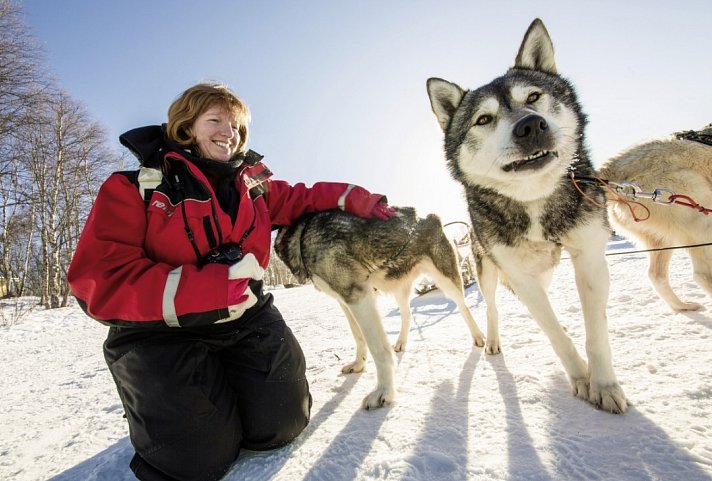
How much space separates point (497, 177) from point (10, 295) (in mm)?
21118

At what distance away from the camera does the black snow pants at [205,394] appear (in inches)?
57.0

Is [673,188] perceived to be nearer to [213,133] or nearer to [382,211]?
[382,211]

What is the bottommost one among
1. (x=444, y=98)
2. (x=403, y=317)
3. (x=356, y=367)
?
(x=356, y=367)

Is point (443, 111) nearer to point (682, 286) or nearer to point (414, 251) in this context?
point (414, 251)

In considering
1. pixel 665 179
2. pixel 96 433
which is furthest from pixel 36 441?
pixel 665 179

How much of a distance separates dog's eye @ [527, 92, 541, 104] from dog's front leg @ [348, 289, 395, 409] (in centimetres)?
150

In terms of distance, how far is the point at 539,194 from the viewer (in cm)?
175

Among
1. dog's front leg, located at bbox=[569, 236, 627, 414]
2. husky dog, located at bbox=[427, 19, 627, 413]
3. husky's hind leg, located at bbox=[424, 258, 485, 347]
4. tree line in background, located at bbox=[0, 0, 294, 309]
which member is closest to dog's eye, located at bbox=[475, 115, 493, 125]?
husky dog, located at bbox=[427, 19, 627, 413]

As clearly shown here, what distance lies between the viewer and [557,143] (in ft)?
5.28

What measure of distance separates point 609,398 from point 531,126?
1245 millimetres

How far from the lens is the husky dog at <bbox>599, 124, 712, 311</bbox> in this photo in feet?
7.77

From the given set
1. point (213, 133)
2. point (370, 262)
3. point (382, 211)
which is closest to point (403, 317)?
point (370, 262)

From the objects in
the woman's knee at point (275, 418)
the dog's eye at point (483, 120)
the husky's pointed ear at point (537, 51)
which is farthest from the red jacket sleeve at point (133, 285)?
the husky's pointed ear at point (537, 51)

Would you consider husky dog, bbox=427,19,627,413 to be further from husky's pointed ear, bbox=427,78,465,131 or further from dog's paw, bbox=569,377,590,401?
husky's pointed ear, bbox=427,78,465,131
